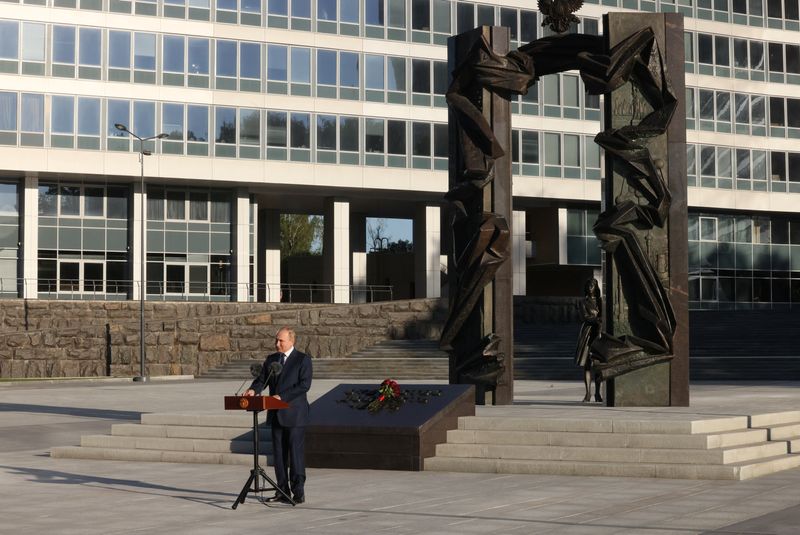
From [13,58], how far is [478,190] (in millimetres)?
32630

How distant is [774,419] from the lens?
17.8 m

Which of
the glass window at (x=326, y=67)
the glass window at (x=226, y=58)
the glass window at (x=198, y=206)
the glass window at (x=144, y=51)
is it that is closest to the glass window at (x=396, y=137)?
the glass window at (x=326, y=67)

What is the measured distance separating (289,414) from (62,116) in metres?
38.9

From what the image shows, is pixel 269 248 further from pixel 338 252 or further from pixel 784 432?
pixel 784 432

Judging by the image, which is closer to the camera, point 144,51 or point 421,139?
point 144,51

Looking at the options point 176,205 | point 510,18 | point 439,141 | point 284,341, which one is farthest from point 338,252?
point 284,341

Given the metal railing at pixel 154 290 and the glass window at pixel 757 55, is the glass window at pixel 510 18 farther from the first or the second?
the metal railing at pixel 154 290

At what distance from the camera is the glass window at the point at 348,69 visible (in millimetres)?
54000

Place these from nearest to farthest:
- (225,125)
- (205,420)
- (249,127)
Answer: (205,420), (225,125), (249,127)

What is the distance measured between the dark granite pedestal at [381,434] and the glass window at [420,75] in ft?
128

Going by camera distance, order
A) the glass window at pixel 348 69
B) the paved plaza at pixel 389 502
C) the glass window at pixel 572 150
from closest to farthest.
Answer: the paved plaza at pixel 389 502, the glass window at pixel 348 69, the glass window at pixel 572 150

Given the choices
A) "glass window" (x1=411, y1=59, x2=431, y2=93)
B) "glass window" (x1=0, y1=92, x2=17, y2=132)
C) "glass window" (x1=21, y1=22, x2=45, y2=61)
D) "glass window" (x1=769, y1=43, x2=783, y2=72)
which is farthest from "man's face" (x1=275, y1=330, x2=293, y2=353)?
"glass window" (x1=769, y1=43, x2=783, y2=72)

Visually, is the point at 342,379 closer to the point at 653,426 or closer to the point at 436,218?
Answer: the point at 436,218

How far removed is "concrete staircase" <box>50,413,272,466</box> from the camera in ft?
58.7
